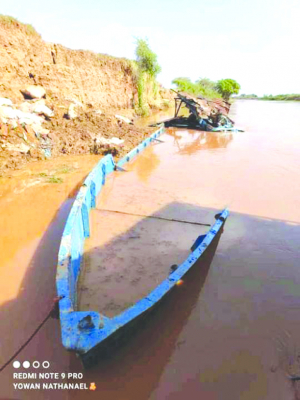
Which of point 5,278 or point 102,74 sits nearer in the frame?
point 5,278

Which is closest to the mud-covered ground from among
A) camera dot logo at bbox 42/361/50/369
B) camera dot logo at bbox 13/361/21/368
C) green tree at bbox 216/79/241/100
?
camera dot logo at bbox 13/361/21/368

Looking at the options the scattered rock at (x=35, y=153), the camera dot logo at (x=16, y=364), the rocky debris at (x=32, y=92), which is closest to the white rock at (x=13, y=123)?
the scattered rock at (x=35, y=153)

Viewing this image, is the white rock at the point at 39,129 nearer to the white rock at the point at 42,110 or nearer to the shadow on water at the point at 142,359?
the white rock at the point at 42,110

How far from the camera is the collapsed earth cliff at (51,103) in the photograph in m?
7.79

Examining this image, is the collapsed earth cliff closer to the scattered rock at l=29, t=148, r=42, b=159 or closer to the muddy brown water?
the scattered rock at l=29, t=148, r=42, b=159

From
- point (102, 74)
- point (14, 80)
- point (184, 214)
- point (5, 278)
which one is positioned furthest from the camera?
point (102, 74)

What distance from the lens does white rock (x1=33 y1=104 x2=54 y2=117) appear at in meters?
9.27

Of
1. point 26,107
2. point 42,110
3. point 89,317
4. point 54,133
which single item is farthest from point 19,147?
point 89,317

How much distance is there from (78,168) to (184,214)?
366 centimetres

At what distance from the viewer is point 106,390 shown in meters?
2.36

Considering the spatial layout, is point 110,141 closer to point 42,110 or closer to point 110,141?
point 110,141

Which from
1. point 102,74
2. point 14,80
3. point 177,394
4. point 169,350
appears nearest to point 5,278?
point 169,350

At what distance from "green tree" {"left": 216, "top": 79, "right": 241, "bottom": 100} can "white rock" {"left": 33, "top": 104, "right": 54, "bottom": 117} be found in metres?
46.9

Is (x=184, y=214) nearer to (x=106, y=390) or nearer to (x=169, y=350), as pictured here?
(x=169, y=350)
